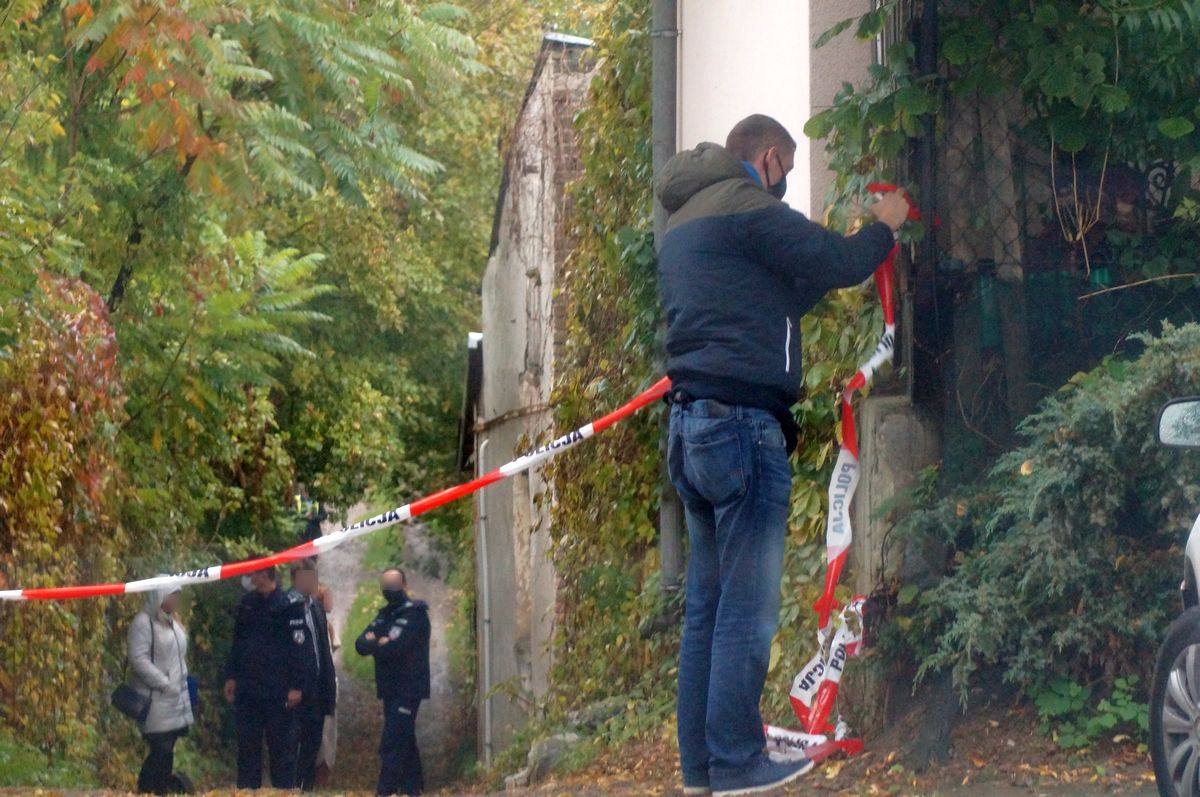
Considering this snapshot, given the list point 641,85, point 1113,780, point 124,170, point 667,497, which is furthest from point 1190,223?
point 124,170

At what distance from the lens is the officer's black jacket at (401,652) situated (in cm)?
1163

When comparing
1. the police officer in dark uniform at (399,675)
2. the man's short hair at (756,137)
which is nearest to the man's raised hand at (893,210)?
the man's short hair at (756,137)

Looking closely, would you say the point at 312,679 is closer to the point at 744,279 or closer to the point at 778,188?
the point at 778,188

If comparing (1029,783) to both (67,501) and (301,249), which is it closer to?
(67,501)

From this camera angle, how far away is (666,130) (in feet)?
26.0

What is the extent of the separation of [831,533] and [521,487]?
983cm

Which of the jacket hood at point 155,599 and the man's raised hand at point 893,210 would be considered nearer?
the man's raised hand at point 893,210

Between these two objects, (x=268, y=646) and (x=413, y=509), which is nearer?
(x=413, y=509)

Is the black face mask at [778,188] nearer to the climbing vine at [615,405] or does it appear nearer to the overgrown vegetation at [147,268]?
the climbing vine at [615,405]

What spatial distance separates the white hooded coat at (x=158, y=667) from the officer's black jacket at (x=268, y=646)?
0.91 metres

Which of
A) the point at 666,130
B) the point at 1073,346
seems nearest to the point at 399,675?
the point at 666,130

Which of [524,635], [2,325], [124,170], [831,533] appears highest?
[124,170]

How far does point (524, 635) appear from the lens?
15.0 metres

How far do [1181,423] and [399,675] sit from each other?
8.64 metres
